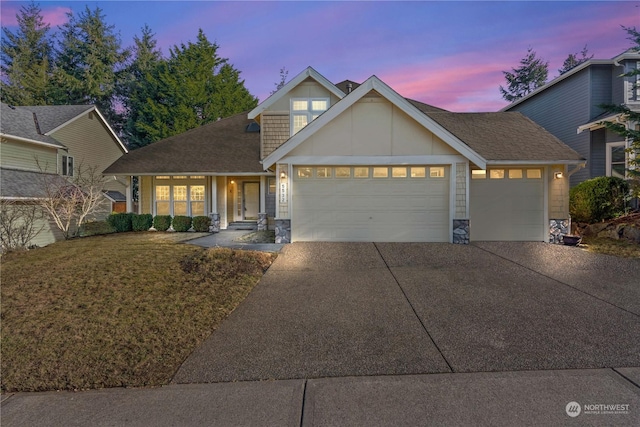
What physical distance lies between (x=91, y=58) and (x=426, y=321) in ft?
127

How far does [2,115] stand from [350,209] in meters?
17.5

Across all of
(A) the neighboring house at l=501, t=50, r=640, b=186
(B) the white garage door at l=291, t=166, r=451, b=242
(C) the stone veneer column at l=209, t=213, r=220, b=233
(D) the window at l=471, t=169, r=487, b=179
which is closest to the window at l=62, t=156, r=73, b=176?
(C) the stone veneer column at l=209, t=213, r=220, b=233

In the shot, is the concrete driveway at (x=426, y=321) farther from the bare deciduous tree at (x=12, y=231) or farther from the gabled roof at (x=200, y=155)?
A: the bare deciduous tree at (x=12, y=231)

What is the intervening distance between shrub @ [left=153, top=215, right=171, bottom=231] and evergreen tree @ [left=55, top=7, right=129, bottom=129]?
24021 mm

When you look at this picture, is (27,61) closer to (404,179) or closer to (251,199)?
(251,199)

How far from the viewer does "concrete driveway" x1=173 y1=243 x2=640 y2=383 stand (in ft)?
10.9

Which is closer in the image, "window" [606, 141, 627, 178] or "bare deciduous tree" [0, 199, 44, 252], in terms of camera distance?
"bare deciduous tree" [0, 199, 44, 252]

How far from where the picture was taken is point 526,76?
3544 centimetres

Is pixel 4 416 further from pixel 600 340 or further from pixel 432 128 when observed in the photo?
pixel 432 128

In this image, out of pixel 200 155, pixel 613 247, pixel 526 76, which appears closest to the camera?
pixel 613 247

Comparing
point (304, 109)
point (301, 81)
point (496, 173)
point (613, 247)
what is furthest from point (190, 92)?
point (613, 247)

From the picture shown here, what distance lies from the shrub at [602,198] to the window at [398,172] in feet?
23.7

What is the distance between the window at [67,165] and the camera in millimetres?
17031

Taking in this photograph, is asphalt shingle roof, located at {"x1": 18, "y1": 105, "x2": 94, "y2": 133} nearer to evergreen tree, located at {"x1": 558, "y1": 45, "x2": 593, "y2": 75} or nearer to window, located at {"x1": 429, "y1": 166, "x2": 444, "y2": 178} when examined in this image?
window, located at {"x1": 429, "y1": 166, "x2": 444, "y2": 178}
